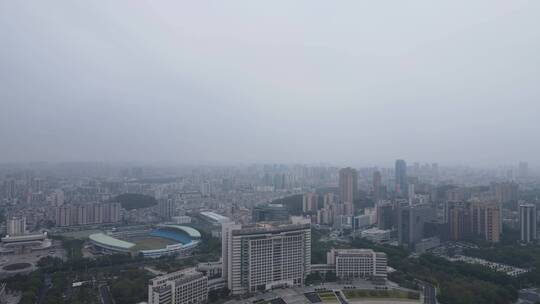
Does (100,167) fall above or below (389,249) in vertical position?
above

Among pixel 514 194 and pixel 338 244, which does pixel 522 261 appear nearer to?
pixel 338 244

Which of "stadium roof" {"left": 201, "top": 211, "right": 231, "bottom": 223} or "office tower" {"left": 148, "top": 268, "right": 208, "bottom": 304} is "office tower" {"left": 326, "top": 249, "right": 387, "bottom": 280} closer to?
"office tower" {"left": 148, "top": 268, "right": 208, "bottom": 304}

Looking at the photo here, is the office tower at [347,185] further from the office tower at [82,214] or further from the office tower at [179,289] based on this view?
the office tower at [179,289]

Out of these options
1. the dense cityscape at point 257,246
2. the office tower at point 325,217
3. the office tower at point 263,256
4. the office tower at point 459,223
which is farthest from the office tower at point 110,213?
the office tower at point 459,223

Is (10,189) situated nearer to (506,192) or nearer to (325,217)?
(325,217)

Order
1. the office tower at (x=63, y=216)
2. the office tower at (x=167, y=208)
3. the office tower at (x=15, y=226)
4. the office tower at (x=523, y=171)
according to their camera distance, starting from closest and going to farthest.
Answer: the office tower at (x=15, y=226)
the office tower at (x=63, y=216)
the office tower at (x=167, y=208)
the office tower at (x=523, y=171)

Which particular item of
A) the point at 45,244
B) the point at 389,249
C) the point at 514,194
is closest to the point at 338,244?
the point at 389,249
